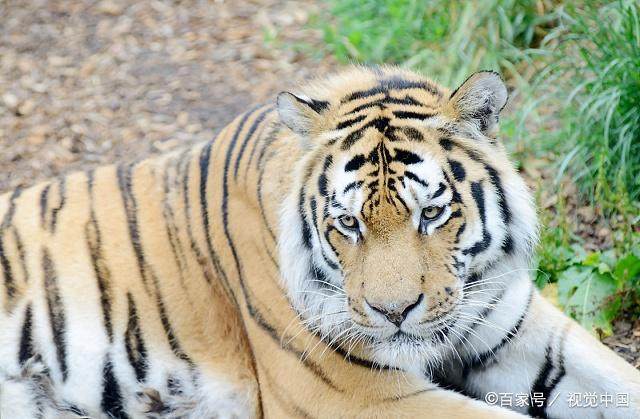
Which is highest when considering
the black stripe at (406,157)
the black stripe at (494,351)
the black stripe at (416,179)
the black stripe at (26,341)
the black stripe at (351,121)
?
the black stripe at (351,121)

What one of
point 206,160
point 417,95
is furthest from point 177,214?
point 417,95

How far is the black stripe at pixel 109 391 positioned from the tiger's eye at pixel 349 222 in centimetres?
112

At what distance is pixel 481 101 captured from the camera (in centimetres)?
276

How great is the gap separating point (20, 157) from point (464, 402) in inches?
124

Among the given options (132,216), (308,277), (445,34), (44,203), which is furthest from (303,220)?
(445,34)

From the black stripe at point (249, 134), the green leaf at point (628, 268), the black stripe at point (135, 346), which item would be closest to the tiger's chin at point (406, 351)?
the black stripe at point (249, 134)

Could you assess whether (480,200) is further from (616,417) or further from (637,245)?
(637,245)

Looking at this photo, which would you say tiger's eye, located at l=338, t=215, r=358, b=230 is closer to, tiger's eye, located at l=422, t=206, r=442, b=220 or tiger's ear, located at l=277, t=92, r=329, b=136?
tiger's eye, located at l=422, t=206, r=442, b=220

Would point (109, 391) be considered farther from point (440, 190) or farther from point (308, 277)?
point (440, 190)

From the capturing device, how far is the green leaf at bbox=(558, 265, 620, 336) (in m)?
3.77

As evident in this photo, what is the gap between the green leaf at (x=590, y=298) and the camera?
12.4ft

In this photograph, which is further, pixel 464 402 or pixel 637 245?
pixel 637 245

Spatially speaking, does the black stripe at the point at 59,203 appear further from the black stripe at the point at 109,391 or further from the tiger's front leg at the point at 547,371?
the tiger's front leg at the point at 547,371

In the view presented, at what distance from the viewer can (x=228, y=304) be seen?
3.30 meters
